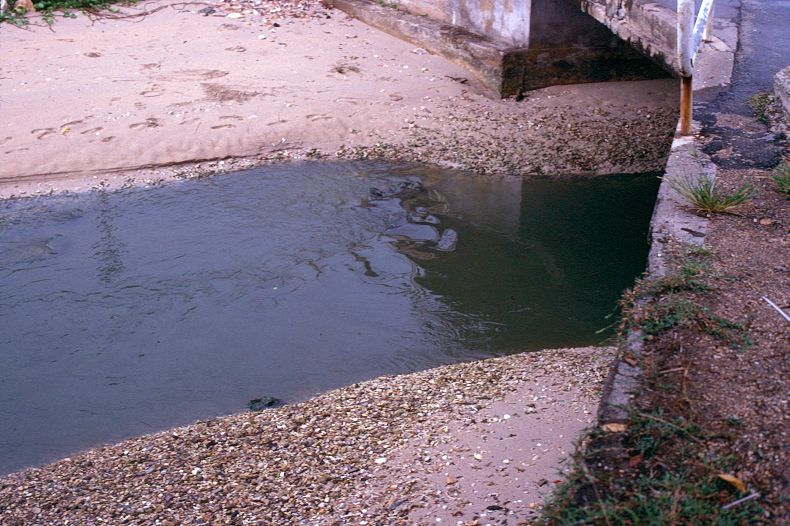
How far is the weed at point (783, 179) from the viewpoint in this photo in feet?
15.2

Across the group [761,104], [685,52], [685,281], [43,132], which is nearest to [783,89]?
[761,104]

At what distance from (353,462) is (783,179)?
2900 mm

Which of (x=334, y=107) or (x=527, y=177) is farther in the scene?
(x=334, y=107)

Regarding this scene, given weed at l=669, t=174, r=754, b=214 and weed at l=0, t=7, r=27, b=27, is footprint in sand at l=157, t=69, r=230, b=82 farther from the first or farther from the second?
weed at l=669, t=174, r=754, b=214

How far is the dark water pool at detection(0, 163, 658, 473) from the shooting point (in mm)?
5082

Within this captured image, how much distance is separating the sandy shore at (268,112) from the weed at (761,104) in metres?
1.82

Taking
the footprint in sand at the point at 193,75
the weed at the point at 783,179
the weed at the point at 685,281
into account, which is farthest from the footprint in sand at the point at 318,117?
the weed at the point at 685,281

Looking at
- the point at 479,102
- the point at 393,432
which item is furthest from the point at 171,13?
the point at 393,432

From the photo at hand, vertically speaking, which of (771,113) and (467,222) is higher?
(771,113)

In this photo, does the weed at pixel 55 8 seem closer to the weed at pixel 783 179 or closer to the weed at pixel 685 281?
the weed at pixel 783 179

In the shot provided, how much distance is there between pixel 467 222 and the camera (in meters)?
7.07

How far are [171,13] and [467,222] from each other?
6.00 m

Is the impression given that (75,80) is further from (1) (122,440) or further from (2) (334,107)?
(1) (122,440)

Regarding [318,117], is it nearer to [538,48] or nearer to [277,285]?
[538,48]
